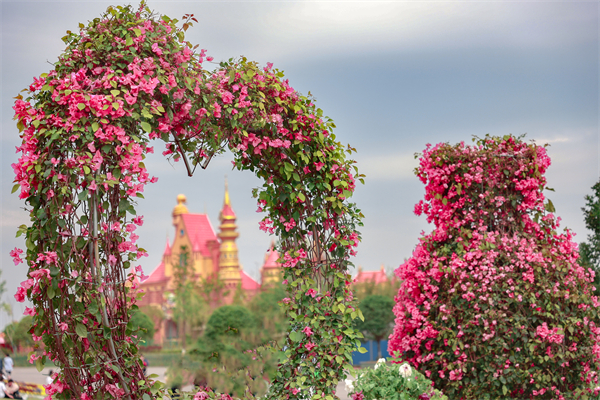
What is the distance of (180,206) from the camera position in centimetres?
3209

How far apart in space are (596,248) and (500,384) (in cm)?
566

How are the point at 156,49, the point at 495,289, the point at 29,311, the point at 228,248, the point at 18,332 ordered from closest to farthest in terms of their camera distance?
the point at 29,311 < the point at 156,49 < the point at 495,289 < the point at 18,332 < the point at 228,248

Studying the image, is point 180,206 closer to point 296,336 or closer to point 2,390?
point 2,390

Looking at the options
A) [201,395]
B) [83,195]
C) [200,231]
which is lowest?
[201,395]

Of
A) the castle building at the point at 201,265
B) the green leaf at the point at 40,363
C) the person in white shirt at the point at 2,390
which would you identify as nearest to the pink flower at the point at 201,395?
the green leaf at the point at 40,363

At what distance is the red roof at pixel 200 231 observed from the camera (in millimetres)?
30350

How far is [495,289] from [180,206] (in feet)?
92.5

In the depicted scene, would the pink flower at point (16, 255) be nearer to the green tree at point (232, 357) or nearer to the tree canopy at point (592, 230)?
the green tree at point (232, 357)

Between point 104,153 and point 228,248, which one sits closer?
point 104,153

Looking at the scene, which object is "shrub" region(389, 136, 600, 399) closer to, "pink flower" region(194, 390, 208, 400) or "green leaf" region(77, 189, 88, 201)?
"pink flower" region(194, 390, 208, 400)

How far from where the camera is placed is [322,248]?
414 centimetres

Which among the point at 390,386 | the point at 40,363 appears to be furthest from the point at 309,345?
the point at 40,363

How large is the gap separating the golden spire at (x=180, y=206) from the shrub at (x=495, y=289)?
1050 inches

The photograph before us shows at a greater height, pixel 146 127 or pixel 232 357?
pixel 146 127
